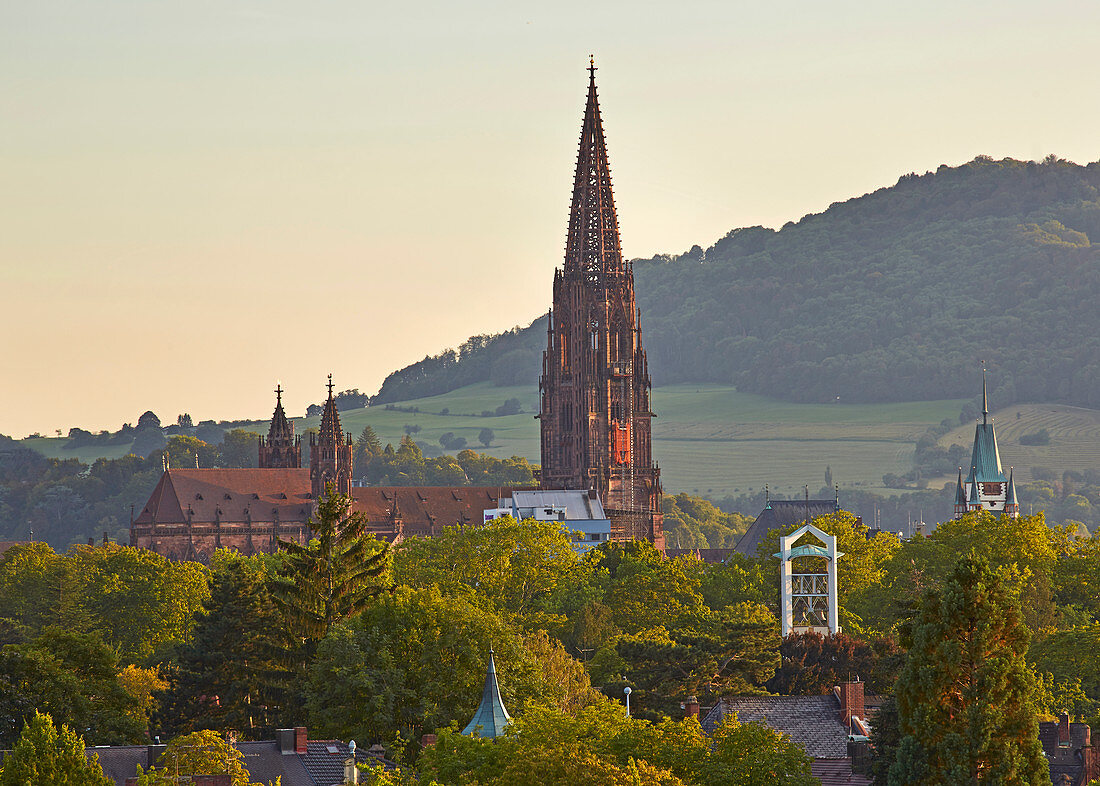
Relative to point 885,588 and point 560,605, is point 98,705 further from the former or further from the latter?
point 885,588

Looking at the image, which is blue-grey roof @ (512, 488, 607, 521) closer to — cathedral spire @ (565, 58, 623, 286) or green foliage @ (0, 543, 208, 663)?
cathedral spire @ (565, 58, 623, 286)

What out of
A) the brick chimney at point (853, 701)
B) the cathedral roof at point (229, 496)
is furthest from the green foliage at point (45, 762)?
the cathedral roof at point (229, 496)

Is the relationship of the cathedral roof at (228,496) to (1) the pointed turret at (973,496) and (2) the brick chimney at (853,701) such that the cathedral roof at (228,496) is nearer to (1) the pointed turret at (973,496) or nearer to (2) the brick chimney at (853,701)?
(1) the pointed turret at (973,496)

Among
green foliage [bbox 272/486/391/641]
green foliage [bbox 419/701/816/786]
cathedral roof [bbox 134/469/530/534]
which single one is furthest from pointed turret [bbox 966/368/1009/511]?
green foliage [bbox 419/701/816/786]

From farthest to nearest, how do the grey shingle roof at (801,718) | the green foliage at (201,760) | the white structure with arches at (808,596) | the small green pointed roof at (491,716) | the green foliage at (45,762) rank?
the white structure with arches at (808,596) → the grey shingle roof at (801,718) → the small green pointed roof at (491,716) → the green foliage at (201,760) → the green foliage at (45,762)

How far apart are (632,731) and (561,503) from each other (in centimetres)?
13682

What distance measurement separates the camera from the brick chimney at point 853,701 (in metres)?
70.7

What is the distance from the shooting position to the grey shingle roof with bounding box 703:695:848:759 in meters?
68.4

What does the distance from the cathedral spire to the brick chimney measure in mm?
127807

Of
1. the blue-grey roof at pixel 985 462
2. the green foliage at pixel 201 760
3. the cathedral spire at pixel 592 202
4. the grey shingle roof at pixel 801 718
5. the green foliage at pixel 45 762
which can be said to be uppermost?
the cathedral spire at pixel 592 202

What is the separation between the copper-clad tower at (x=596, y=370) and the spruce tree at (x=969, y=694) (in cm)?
13955

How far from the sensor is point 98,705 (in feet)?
250

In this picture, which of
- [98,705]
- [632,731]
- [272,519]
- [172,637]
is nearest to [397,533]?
[272,519]

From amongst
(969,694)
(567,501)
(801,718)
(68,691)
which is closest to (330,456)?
(567,501)
